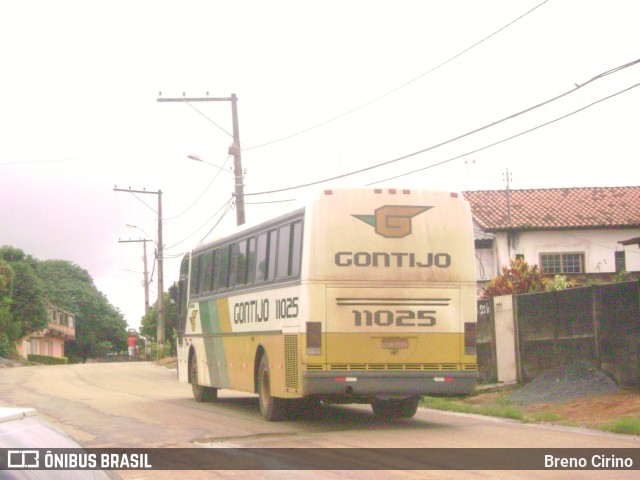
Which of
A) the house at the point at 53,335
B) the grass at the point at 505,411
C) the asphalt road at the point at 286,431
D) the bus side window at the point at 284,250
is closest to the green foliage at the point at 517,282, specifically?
the grass at the point at 505,411

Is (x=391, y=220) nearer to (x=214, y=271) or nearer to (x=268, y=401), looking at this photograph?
(x=268, y=401)

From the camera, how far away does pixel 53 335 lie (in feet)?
297

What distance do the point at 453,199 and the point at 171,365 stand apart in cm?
3667

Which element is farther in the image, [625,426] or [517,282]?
[517,282]

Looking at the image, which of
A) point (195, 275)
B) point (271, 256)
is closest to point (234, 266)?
point (271, 256)

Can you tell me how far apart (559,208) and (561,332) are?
94.3 feet

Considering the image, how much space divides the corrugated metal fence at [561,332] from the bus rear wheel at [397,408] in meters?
4.05

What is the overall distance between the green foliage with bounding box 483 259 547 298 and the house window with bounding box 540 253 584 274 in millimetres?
20021

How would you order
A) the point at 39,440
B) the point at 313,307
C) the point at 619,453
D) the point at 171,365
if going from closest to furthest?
1. the point at 39,440
2. the point at 619,453
3. the point at 313,307
4. the point at 171,365

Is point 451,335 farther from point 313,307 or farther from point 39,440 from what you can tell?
point 39,440

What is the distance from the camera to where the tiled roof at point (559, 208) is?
4609 centimetres

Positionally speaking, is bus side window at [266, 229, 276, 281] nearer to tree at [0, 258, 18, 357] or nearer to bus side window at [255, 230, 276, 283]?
bus side window at [255, 230, 276, 283]

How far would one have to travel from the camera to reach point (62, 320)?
9525 cm

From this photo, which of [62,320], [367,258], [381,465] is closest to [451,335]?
[367,258]
